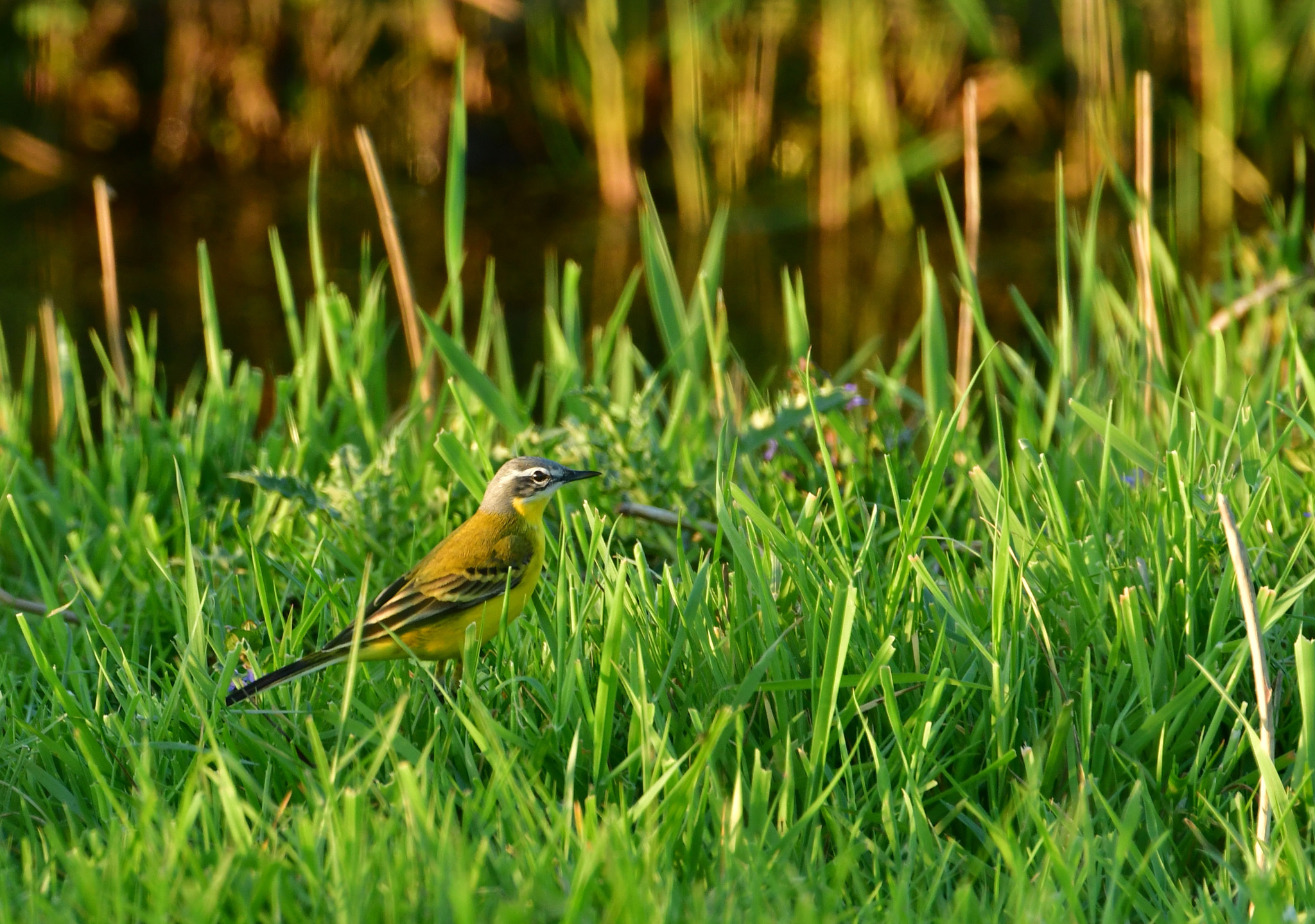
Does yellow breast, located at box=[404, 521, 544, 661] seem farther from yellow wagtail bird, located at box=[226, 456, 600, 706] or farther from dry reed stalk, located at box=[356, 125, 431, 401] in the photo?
dry reed stalk, located at box=[356, 125, 431, 401]

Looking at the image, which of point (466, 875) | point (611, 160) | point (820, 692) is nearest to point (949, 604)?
point (820, 692)

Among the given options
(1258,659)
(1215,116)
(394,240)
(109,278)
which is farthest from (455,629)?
(1215,116)

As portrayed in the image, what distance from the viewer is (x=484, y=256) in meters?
10.1

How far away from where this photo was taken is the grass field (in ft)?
6.46

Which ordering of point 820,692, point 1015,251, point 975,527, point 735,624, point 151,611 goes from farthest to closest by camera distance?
point 1015,251, point 975,527, point 151,611, point 735,624, point 820,692

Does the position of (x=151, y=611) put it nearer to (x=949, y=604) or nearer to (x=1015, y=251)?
(x=949, y=604)

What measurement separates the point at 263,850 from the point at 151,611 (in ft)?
4.67

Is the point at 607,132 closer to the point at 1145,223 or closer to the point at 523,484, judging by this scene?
the point at 1145,223

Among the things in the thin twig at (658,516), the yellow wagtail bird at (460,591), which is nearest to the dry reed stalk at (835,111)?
the thin twig at (658,516)

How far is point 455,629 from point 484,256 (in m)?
7.49

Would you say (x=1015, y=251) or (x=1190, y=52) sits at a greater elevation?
(x=1190, y=52)

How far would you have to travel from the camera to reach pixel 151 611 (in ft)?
10.6

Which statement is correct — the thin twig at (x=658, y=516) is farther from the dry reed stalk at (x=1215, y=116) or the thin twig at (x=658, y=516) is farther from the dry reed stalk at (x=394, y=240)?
the dry reed stalk at (x=1215, y=116)

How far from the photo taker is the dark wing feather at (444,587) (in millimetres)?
2822
